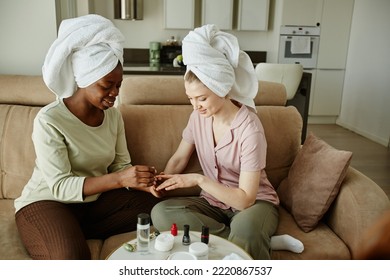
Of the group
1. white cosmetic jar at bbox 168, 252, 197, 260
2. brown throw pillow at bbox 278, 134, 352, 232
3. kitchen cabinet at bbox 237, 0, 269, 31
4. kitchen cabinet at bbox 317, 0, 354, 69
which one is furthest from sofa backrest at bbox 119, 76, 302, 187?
kitchen cabinet at bbox 317, 0, 354, 69

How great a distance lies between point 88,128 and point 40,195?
28 centimetres

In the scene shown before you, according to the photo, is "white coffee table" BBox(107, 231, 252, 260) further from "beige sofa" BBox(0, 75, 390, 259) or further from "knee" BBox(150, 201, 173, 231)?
"beige sofa" BBox(0, 75, 390, 259)

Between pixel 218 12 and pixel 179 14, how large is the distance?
1.48 feet

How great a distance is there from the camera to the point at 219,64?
4.04 feet

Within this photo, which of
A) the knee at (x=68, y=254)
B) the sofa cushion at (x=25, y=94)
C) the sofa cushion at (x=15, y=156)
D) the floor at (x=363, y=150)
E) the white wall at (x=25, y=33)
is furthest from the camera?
the floor at (x=363, y=150)

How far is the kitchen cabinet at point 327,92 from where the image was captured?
4.53m

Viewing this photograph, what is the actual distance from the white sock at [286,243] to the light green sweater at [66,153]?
66 cm

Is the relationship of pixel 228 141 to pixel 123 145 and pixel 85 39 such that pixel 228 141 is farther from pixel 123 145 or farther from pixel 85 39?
pixel 85 39

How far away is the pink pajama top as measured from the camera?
1.25 meters

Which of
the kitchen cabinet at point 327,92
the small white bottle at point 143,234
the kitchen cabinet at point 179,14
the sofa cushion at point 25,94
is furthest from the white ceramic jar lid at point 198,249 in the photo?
the kitchen cabinet at point 327,92

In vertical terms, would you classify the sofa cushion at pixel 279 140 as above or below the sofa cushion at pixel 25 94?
below

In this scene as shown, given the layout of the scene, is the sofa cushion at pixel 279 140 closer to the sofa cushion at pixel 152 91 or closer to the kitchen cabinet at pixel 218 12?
the sofa cushion at pixel 152 91

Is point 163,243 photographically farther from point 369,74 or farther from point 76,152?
point 369,74

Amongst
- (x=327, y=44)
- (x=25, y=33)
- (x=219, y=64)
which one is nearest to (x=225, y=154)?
(x=219, y=64)
